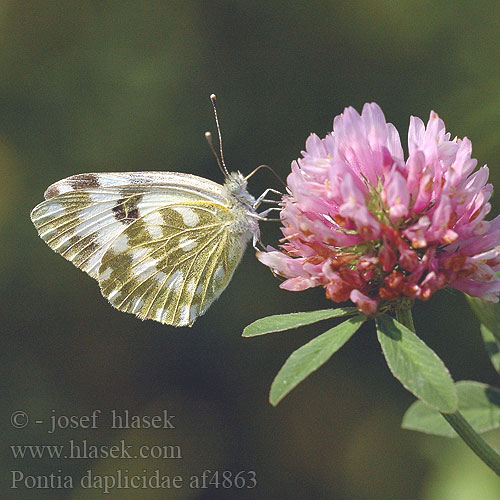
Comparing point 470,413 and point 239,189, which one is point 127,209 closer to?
point 239,189

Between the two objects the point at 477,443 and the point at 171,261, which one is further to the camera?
the point at 171,261

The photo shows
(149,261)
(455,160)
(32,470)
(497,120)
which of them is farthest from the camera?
(32,470)

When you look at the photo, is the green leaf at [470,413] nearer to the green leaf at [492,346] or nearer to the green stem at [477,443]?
the green leaf at [492,346]

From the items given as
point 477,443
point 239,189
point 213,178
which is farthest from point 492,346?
point 213,178

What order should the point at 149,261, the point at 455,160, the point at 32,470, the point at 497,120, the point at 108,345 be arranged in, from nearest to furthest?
1. the point at 455,160
2. the point at 149,261
3. the point at 497,120
4. the point at 32,470
5. the point at 108,345

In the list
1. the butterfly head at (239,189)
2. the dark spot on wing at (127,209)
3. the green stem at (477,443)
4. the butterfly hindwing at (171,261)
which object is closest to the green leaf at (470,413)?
the green stem at (477,443)

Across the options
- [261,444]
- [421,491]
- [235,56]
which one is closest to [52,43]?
[235,56]

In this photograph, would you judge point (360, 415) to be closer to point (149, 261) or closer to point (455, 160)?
point (149, 261)
